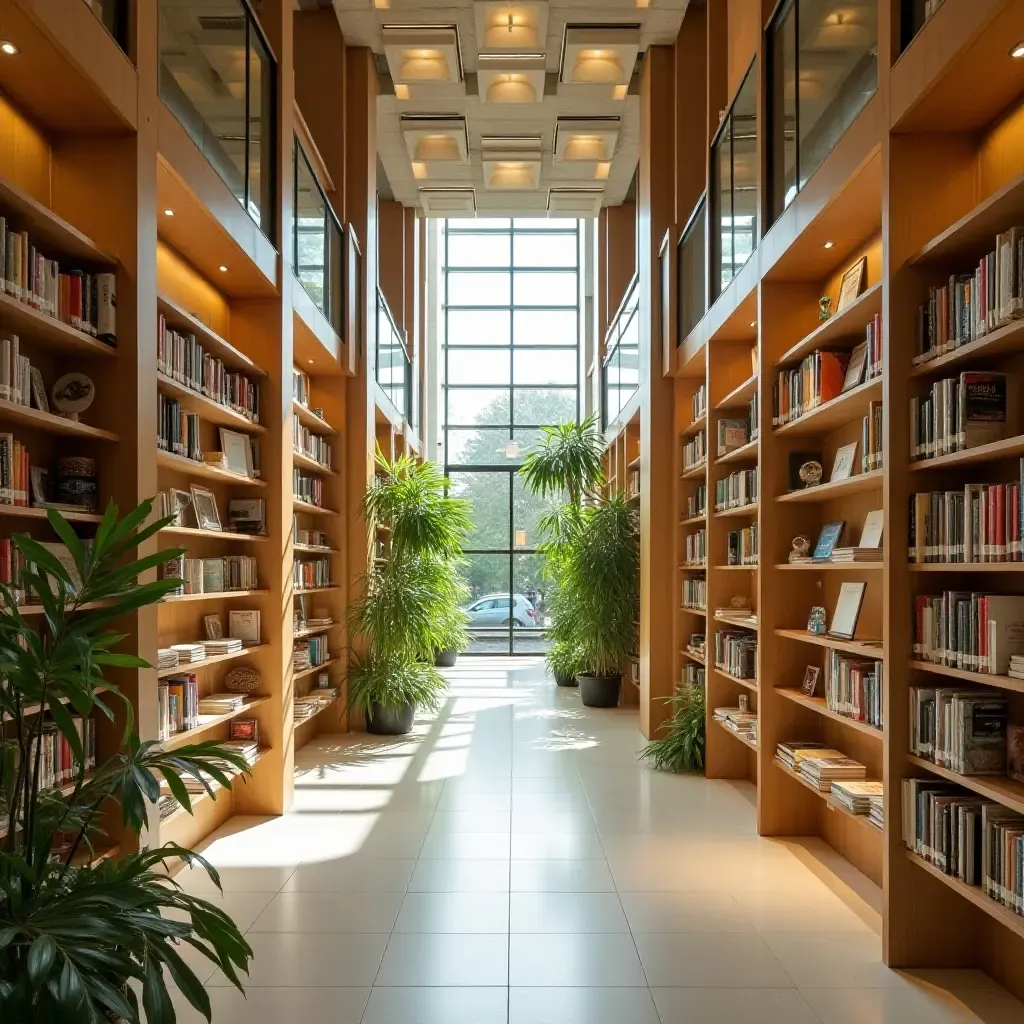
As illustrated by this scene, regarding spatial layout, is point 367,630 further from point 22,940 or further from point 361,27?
point 22,940

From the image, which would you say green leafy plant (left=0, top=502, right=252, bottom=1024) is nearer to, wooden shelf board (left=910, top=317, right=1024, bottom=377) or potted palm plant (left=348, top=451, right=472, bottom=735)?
wooden shelf board (left=910, top=317, right=1024, bottom=377)

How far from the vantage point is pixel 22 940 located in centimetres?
199

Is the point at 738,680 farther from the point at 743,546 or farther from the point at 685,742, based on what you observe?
the point at 685,742

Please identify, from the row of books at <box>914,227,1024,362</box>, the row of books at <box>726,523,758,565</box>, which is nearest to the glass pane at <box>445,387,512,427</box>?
the row of books at <box>726,523,758,565</box>

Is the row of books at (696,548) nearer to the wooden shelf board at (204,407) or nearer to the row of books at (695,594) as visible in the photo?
the row of books at (695,594)

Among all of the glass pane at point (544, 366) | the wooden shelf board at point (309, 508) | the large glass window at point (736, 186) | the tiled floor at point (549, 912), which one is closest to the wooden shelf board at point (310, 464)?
the wooden shelf board at point (309, 508)

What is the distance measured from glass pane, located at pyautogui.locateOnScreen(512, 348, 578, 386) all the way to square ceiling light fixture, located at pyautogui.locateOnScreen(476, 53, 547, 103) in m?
7.68

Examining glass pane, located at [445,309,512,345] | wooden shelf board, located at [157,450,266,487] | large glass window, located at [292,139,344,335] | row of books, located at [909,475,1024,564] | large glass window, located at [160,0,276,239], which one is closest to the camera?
row of books, located at [909,475,1024,564]

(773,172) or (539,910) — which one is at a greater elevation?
(773,172)

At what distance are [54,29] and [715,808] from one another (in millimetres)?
5303

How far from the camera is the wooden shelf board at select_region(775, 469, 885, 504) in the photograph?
4.05 m

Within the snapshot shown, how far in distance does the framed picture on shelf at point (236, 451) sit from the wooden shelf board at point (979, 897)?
12.9 feet

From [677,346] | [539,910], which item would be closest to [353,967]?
[539,910]

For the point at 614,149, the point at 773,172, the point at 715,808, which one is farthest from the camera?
the point at 614,149
